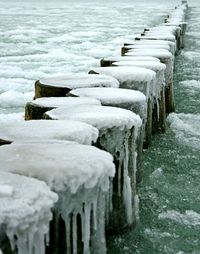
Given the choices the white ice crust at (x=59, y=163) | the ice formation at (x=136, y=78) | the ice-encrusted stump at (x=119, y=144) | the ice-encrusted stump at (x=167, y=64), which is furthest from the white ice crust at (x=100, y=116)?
the ice-encrusted stump at (x=167, y=64)

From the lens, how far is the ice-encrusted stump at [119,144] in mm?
2279

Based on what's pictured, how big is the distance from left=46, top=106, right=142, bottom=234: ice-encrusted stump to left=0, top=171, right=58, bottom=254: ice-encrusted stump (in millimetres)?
769

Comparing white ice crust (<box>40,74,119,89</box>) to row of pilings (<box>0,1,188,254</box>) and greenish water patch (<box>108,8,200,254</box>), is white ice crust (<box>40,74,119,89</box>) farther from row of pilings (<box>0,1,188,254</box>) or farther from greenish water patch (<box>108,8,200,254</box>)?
greenish water patch (<box>108,8,200,254</box>)

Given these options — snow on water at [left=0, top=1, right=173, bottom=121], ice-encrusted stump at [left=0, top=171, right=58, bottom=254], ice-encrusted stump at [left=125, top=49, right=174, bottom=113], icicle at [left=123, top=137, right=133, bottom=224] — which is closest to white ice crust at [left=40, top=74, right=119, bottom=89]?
icicle at [left=123, top=137, right=133, bottom=224]

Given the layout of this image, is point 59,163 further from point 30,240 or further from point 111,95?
point 111,95

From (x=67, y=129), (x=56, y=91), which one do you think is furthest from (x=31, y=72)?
A: (x=67, y=129)

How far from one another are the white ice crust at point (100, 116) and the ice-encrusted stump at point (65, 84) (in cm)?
64

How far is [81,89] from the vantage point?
3109 millimetres

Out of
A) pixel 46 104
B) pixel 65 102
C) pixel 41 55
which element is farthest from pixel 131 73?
pixel 41 55

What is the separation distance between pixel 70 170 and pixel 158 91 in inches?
99.3

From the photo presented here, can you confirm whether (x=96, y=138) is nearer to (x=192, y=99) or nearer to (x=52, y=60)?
(x=192, y=99)

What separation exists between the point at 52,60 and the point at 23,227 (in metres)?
8.30

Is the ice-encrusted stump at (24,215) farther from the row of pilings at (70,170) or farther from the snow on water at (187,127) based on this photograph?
the snow on water at (187,127)

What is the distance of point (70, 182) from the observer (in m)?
1.61
